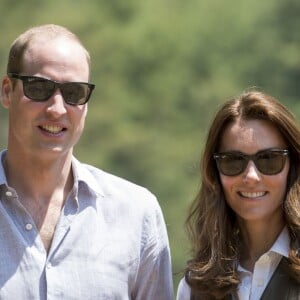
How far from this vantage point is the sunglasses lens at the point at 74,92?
370 centimetres

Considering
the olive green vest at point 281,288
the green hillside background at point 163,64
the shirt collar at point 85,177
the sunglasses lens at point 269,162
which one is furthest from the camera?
the green hillside background at point 163,64

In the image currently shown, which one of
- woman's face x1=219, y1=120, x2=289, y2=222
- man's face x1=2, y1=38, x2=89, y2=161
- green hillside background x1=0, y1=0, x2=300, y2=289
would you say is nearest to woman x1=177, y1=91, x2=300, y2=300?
woman's face x1=219, y1=120, x2=289, y2=222

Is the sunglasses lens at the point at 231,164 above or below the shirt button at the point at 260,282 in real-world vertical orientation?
above

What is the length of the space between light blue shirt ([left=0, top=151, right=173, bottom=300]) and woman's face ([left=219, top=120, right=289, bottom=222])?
382 millimetres

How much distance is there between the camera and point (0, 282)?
3.54m

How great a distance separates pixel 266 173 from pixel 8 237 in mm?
965

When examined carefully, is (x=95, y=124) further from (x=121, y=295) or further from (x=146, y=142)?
(x=121, y=295)

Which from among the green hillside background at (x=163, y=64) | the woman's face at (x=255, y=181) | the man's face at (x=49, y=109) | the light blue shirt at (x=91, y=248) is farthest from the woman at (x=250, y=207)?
the green hillside background at (x=163, y=64)

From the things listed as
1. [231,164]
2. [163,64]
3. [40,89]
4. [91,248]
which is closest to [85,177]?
[91,248]

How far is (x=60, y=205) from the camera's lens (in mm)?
3760

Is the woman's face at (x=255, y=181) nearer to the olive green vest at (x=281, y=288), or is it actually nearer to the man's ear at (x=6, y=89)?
the olive green vest at (x=281, y=288)

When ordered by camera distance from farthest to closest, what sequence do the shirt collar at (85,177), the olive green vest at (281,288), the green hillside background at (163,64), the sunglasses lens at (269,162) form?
1. the green hillside background at (163,64)
2. the shirt collar at (85,177)
3. the sunglasses lens at (269,162)
4. the olive green vest at (281,288)

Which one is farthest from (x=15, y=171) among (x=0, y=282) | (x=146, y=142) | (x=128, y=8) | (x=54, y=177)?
(x=128, y=8)

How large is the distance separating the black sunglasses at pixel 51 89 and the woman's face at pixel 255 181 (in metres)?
0.58
